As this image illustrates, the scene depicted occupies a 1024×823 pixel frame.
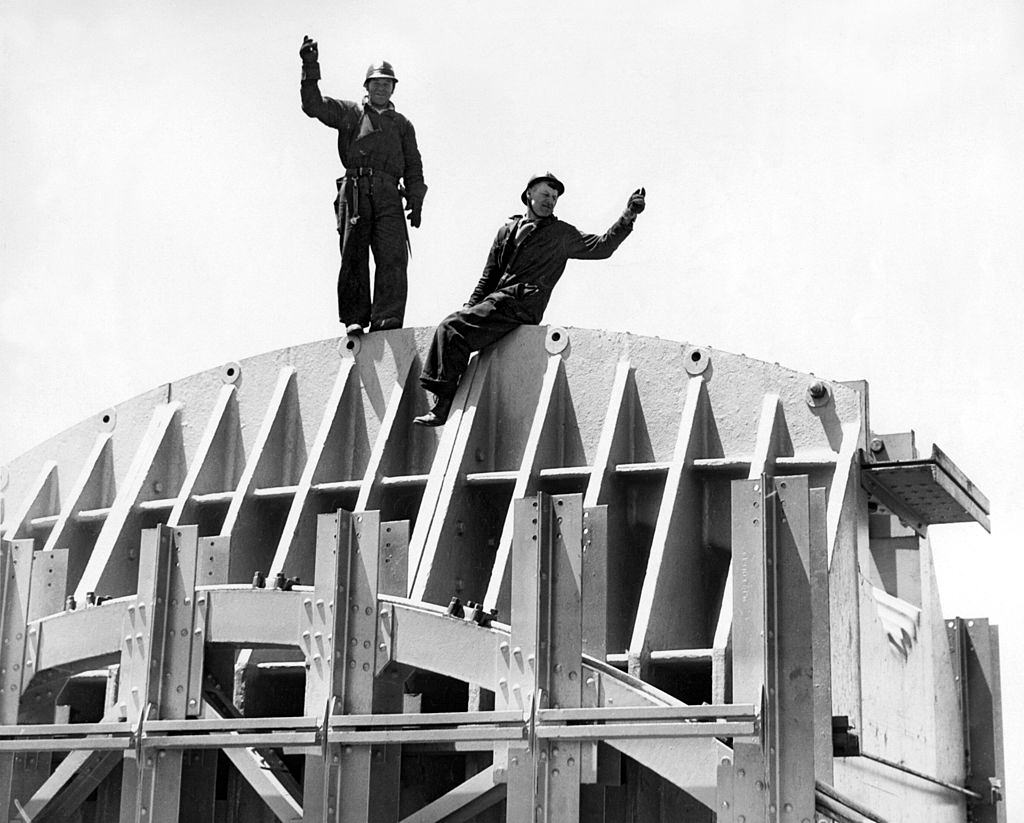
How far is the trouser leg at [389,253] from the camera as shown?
61.4 ft

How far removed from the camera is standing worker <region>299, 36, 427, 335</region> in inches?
740

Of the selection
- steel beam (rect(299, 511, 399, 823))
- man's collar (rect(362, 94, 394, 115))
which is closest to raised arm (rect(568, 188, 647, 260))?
man's collar (rect(362, 94, 394, 115))

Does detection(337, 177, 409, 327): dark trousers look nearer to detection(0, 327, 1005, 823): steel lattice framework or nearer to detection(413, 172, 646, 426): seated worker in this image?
detection(0, 327, 1005, 823): steel lattice framework

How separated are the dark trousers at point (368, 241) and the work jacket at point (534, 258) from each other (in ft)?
5.18

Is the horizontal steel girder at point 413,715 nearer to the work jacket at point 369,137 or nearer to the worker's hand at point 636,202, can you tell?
the worker's hand at point 636,202

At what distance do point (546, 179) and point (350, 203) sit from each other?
2.55 m

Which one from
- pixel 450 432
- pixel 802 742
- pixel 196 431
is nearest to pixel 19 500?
pixel 196 431

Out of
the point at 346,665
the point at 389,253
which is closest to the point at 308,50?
the point at 389,253

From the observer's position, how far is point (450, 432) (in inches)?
669

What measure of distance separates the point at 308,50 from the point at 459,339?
3.47m

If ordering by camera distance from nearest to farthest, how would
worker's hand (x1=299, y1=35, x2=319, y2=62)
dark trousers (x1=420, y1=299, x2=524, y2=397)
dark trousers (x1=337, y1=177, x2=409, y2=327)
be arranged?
dark trousers (x1=420, y1=299, x2=524, y2=397) < worker's hand (x1=299, y1=35, x2=319, y2=62) < dark trousers (x1=337, y1=177, x2=409, y2=327)

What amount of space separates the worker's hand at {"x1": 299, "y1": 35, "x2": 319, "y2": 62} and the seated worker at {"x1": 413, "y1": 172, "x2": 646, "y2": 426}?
266 cm

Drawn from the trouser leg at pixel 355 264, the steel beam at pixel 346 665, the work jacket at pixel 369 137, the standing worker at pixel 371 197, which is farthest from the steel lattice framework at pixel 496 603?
the work jacket at pixel 369 137

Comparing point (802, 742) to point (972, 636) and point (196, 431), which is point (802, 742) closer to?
point (972, 636)
